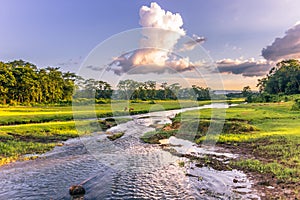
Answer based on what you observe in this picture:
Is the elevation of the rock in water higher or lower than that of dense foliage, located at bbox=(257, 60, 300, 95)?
lower

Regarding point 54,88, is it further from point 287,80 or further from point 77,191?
point 287,80

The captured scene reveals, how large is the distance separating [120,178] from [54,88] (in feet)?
324

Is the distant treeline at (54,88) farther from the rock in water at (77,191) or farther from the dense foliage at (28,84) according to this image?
the rock in water at (77,191)

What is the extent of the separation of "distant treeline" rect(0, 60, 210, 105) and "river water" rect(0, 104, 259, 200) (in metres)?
38.7

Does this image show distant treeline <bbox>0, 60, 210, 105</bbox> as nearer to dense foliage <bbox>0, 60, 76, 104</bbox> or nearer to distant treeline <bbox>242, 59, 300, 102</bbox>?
dense foliage <bbox>0, 60, 76, 104</bbox>

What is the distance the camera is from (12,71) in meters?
84.5

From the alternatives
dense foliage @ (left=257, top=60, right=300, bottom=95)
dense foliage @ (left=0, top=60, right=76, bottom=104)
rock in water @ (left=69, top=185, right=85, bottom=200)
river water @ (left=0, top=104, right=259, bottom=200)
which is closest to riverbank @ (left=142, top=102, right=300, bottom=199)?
river water @ (left=0, top=104, right=259, bottom=200)

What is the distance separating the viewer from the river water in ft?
43.4

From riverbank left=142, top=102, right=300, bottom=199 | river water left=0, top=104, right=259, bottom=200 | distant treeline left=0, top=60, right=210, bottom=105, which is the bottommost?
river water left=0, top=104, right=259, bottom=200

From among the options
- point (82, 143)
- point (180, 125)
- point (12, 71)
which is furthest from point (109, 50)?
point (12, 71)

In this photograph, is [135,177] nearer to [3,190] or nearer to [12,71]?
[3,190]

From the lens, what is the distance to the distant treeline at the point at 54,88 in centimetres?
7988

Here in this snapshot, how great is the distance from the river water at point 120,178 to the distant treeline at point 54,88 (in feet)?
127

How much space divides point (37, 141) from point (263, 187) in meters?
25.0
